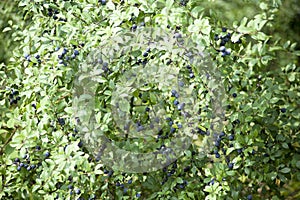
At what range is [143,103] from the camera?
2.10 metres

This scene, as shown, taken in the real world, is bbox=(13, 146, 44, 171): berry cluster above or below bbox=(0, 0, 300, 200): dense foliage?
below

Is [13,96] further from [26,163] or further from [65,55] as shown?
[65,55]

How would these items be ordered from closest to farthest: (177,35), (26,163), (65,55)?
(177,35) → (65,55) → (26,163)

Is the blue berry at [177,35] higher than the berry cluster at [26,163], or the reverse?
the blue berry at [177,35]

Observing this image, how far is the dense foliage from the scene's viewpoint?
1991mm

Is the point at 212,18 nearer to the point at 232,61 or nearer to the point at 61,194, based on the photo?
the point at 232,61

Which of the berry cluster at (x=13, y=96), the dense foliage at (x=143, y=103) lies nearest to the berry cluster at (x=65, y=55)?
the dense foliage at (x=143, y=103)

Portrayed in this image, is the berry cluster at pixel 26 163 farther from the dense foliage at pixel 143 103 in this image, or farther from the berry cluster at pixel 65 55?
the berry cluster at pixel 65 55

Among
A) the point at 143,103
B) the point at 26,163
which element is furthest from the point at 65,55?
the point at 26,163

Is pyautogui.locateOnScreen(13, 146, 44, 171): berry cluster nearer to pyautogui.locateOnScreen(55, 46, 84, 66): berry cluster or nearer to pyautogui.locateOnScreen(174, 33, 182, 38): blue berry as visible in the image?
pyautogui.locateOnScreen(55, 46, 84, 66): berry cluster

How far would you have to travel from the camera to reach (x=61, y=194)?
212cm

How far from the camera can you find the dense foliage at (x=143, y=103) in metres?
1.99

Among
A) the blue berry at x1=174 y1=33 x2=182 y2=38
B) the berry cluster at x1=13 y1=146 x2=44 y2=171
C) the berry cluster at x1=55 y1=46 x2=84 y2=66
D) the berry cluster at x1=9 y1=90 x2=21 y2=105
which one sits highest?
the blue berry at x1=174 y1=33 x2=182 y2=38

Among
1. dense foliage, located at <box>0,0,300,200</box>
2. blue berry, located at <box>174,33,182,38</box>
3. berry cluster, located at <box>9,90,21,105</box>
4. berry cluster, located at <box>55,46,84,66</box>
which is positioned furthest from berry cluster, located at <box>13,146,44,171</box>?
blue berry, located at <box>174,33,182,38</box>
